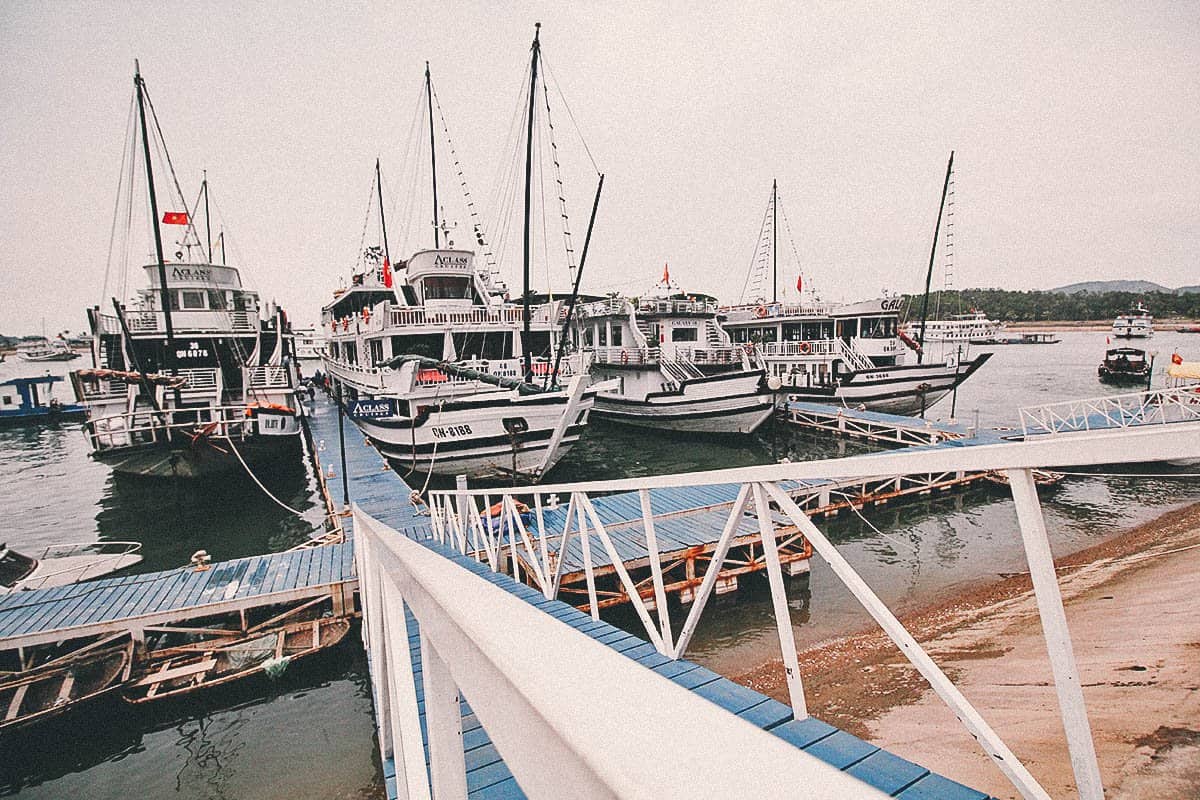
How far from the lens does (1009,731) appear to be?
5.87 m

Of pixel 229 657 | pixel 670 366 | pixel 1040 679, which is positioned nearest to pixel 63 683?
pixel 229 657

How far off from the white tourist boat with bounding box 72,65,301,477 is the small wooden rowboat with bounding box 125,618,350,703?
31.0 ft

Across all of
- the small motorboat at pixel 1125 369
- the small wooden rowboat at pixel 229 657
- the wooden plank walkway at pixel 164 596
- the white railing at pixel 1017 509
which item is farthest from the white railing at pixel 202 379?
the small motorboat at pixel 1125 369

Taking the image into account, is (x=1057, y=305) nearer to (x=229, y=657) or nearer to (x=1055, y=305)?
(x=1055, y=305)

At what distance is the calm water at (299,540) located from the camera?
276 inches

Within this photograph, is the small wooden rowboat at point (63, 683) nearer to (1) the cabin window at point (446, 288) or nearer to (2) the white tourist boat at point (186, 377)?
(2) the white tourist boat at point (186, 377)

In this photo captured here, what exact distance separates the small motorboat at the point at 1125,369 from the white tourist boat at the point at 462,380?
4738cm

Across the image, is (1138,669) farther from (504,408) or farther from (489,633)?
(504,408)

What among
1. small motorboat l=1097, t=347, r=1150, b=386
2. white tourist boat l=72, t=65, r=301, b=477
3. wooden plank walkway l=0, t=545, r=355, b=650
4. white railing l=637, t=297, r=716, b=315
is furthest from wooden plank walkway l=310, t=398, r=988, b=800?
small motorboat l=1097, t=347, r=1150, b=386

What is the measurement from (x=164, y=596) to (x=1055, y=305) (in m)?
182

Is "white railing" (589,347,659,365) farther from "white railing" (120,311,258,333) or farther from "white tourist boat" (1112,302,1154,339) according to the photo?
"white tourist boat" (1112,302,1154,339)

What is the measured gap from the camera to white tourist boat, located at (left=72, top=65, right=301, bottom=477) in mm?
16391

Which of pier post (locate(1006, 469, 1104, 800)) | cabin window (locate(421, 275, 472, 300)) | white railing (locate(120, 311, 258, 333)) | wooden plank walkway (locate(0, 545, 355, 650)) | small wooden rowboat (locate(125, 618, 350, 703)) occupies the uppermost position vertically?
cabin window (locate(421, 275, 472, 300))

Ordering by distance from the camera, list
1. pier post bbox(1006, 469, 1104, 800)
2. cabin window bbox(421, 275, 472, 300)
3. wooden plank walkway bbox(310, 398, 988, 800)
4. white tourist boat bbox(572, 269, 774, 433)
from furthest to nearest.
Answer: white tourist boat bbox(572, 269, 774, 433), cabin window bbox(421, 275, 472, 300), wooden plank walkway bbox(310, 398, 988, 800), pier post bbox(1006, 469, 1104, 800)
